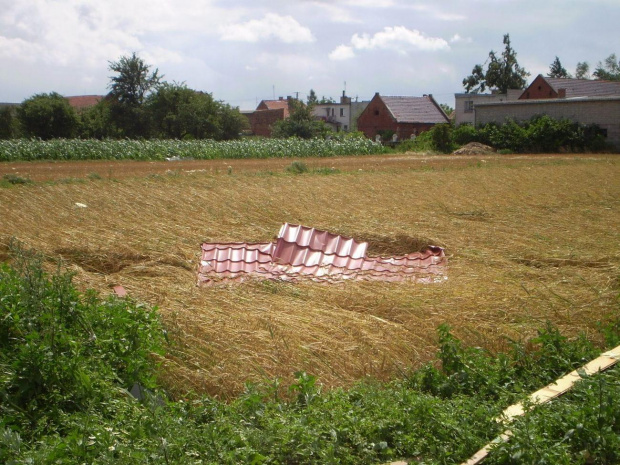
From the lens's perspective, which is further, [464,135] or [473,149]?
[464,135]

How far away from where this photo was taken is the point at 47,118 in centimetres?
5434

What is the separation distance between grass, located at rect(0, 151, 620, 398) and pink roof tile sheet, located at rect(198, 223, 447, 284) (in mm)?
340

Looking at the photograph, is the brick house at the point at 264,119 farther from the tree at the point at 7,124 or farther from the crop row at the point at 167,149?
the crop row at the point at 167,149

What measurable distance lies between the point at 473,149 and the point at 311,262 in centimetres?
3492

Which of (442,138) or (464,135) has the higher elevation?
(464,135)

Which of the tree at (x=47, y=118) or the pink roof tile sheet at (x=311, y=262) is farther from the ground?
the tree at (x=47, y=118)

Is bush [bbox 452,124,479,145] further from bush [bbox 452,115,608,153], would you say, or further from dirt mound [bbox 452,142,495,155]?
dirt mound [bbox 452,142,495,155]

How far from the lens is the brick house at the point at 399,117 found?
68.4 metres

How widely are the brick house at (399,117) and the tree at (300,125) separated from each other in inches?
464

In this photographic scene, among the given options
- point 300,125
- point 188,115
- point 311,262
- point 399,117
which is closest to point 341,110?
point 399,117

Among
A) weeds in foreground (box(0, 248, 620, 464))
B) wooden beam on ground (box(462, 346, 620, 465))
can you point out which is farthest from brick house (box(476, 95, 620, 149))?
weeds in foreground (box(0, 248, 620, 464))

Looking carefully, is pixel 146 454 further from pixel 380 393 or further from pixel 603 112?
pixel 603 112

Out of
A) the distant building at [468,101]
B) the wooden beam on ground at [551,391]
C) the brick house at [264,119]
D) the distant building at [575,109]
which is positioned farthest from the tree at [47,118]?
the wooden beam on ground at [551,391]

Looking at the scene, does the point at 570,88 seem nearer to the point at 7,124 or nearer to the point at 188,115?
the point at 188,115
